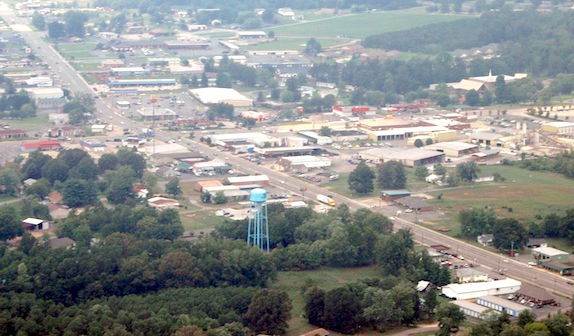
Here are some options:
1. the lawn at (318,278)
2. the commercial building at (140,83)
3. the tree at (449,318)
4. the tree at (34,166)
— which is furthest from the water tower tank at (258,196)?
the commercial building at (140,83)

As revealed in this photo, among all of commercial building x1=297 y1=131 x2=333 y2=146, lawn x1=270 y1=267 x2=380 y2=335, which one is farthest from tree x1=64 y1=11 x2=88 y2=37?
lawn x1=270 y1=267 x2=380 y2=335

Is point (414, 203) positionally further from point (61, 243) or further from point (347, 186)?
point (61, 243)

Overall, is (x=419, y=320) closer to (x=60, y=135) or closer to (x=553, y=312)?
(x=553, y=312)

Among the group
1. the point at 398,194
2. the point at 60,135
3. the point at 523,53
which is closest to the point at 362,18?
the point at 523,53

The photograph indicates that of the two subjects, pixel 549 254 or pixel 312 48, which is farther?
pixel 312 48

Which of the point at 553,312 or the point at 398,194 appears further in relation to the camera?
the point at 398,194

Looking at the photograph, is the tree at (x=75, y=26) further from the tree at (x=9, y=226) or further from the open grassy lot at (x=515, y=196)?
the tree at (x=9, y=226)

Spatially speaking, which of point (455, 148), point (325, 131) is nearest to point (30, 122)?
point (325, 131)
